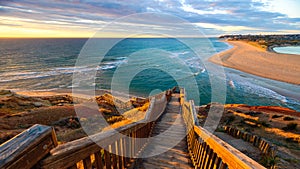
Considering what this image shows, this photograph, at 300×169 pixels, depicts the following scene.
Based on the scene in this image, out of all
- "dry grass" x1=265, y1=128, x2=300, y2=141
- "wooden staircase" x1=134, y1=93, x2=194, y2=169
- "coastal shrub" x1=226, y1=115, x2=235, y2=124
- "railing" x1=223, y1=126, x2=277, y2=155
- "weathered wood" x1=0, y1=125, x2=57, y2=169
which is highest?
"weathered wood" x1=0, y1=125, x2=57, y2=169

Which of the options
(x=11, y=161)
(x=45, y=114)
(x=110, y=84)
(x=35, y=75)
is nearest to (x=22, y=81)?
(x=35, y=75)

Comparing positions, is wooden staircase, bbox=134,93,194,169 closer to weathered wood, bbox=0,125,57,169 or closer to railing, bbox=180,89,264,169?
railing, bbox=180,89,264,169

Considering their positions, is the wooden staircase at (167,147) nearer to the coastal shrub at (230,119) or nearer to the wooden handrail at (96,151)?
the wooden handrail at (96,151)

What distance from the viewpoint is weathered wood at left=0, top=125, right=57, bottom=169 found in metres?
1.16

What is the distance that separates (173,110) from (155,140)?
15.7 ft

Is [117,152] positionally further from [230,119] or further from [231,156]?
[230,119]

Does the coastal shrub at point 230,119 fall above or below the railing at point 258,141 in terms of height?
below

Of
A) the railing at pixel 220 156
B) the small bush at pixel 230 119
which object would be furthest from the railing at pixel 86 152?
the small bush at pixel 230 119

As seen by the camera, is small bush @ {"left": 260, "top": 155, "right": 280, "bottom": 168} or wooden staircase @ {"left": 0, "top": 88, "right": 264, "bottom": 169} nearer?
wooden staircase @ {"left": 0, "top": 88, "right": 264, "bottom": 169}

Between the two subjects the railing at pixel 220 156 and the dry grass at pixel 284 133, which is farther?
the dry grass at pixel 284 133

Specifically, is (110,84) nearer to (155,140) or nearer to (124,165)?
(155,140)

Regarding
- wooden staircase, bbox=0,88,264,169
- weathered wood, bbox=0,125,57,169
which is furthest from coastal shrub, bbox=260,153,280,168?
weathered wood, bbox=0,125,57,169

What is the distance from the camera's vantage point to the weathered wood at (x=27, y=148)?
3.81ft

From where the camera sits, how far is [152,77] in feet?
116
